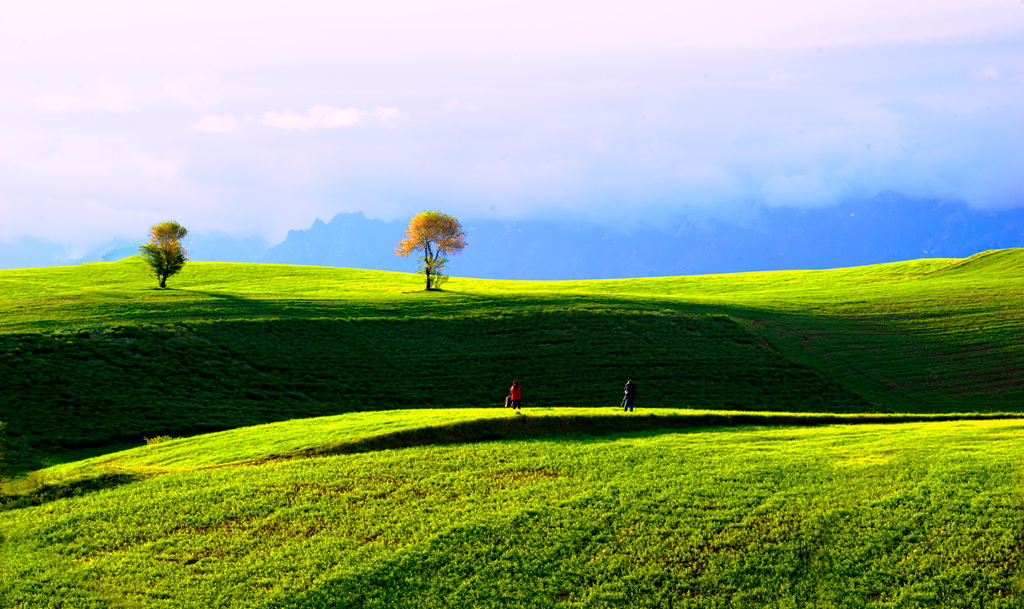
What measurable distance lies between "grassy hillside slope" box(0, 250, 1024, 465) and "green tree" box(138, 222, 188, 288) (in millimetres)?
4995

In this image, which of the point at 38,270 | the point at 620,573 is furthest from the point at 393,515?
the point at 38,270

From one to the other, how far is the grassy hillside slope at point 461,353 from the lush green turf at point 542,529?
17.3 m

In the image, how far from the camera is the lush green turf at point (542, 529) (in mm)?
19391

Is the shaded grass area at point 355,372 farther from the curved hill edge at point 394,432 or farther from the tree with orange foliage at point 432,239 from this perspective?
the tree with orange foliage at point 432,239

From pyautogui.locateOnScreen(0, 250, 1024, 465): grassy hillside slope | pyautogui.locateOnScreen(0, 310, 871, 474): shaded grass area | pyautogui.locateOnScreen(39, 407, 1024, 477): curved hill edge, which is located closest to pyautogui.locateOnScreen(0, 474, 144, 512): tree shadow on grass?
pyautogui.locateOnScreen(39, 407, 1024, 477): curved hill edge

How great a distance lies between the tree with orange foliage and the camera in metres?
89.9

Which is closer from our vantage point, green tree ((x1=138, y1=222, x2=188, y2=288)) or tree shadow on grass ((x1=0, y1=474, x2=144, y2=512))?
tree shadow on grass ((x1=0, y1=474, x2=144, y2=512))

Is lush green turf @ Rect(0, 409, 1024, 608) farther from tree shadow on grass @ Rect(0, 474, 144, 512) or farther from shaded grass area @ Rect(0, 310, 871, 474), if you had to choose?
shaded grass area @ Rect(0, 310, 871, 474)

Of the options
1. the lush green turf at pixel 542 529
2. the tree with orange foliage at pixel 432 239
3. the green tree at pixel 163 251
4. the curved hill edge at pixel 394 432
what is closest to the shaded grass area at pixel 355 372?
the curved hill edge at pixel 394 432

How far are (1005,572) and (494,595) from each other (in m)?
12.9

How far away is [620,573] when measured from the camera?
20.2 meters

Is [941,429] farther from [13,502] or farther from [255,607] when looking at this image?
[13,502]

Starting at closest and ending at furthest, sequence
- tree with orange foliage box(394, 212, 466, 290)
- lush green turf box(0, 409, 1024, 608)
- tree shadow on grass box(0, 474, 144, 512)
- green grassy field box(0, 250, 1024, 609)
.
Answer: lush green turf box(0, 409, 1024, 608), green grassy field box(0, 250, 1024, 609), tree shadow on grass box(0, 474, 144, 512), tree with orange foliage box(394, 212, 466, 290)

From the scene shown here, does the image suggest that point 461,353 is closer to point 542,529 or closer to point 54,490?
point 54,490
